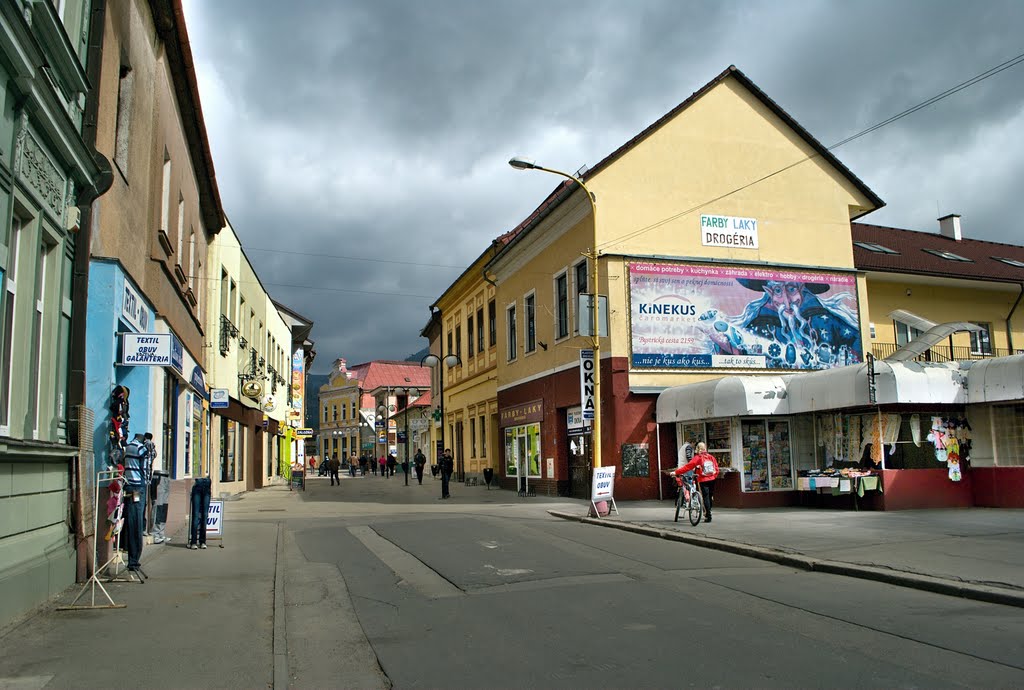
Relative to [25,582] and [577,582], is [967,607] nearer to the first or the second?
[577,582]

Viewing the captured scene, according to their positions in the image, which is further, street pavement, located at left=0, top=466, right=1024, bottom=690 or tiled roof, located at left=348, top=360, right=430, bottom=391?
tiled roof, located at left=348, top=360, right=430, bottom=391

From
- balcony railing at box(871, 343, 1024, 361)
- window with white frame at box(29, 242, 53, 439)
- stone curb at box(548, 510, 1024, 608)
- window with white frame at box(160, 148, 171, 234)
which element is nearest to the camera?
stone curb at box(548, 510, 1024, 608)

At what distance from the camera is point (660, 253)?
2362cm

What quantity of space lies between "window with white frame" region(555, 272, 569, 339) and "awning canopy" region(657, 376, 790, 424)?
5899 millimetres

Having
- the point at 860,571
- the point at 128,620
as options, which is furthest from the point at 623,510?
the point at 128,620

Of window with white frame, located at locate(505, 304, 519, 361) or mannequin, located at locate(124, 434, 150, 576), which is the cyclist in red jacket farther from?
window with white frame, located at locate(505, 304, 519, 361)

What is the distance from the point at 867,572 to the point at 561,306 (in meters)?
17.1

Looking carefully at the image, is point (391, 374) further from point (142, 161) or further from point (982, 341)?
point (142, 161)

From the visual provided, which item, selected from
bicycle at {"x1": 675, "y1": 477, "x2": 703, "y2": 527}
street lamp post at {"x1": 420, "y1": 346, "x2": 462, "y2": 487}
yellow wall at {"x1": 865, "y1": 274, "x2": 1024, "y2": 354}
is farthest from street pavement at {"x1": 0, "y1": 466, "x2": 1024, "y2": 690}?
street lamp post at {"x1": 420, "y1": 346, "x2": 462, "y2": 487}

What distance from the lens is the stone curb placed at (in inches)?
322

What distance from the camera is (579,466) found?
25156mm

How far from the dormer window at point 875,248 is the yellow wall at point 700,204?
15.1 feet

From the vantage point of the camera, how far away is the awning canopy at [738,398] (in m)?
19.4

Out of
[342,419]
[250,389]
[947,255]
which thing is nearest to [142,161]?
[250,389]
